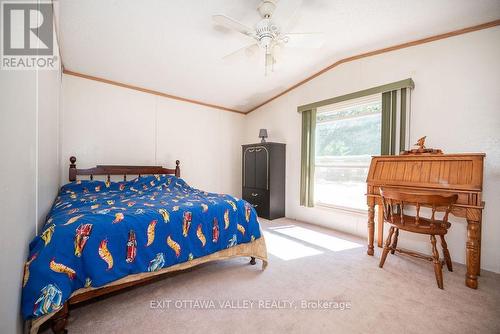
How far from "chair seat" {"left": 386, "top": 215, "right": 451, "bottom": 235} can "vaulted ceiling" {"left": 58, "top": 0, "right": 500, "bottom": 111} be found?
2.06m

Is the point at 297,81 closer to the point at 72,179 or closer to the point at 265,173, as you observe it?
the point at 265,173

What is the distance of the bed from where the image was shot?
1239 millimetres

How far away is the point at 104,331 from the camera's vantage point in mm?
1387

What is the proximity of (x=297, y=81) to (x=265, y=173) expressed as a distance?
5.83 ft

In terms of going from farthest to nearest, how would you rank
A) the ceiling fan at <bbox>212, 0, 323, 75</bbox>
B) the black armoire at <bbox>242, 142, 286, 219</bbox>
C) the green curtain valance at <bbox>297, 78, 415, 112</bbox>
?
the black armoire at <bbox>242, 142, 286, 219</bbox>
the green curtain valance at <bbox>297, 78, 415, 112</bbox>
the ceiling fan at <bbox>212, 0, 323, 75</bbox>

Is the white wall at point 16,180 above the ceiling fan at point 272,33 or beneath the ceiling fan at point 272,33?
beneath

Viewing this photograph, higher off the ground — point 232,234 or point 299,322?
point 232,234

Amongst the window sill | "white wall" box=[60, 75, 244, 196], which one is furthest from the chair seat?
"white wall" box=[60, 75, 244, 196]

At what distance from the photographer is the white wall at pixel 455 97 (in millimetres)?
2270

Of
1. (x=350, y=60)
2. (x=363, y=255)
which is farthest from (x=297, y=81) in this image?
(x=363, y=255)

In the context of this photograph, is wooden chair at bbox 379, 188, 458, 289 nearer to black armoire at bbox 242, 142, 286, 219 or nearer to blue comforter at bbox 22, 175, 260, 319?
blue comforter at bbox 22, 175, 260, 319

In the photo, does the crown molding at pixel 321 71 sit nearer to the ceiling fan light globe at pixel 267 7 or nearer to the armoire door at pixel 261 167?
the armoire door at pixel 261 167

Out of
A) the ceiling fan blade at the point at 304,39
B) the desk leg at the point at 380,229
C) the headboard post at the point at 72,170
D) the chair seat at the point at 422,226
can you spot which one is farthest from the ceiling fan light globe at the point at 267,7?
the headboard post at the point at 72,170

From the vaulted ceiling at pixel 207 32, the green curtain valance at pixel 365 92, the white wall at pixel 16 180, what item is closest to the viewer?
the white wall at pixel 16 180
